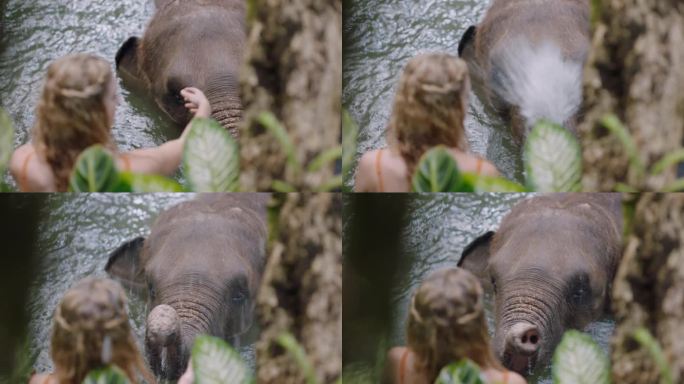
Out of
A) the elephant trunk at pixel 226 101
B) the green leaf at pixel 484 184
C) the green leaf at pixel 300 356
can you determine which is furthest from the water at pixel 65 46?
the green leaf at pixel 484 184

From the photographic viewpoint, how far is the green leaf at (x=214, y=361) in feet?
9.15

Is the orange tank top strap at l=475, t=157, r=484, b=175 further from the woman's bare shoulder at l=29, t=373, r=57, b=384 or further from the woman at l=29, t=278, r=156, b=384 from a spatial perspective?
the woman's bare shoulder at l=29, t=373, r=57, b=384

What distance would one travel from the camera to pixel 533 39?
287 cm

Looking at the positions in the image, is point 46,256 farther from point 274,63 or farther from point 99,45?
point 274,63

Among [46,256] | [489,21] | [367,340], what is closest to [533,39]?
[489,21]

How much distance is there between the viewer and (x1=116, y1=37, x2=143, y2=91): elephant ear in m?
2.89

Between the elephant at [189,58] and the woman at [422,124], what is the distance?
1.22 ft

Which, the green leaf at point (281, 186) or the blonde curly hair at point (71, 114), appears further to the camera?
the green leaf at point (281, 186)

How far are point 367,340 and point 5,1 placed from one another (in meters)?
1.25

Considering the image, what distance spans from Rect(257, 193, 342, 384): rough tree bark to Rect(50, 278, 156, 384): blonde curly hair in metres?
0.31

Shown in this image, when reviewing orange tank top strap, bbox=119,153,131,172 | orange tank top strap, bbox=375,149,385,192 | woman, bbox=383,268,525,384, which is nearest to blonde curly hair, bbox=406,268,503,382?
woman, bbox=383,268,525,384

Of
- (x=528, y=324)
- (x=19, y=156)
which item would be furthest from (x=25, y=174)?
(x=528, y=324)

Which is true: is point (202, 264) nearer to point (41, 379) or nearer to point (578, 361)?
point (41, 379)

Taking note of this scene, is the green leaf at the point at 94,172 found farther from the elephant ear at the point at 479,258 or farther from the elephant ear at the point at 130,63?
the elephant ear at the point at 479,258
